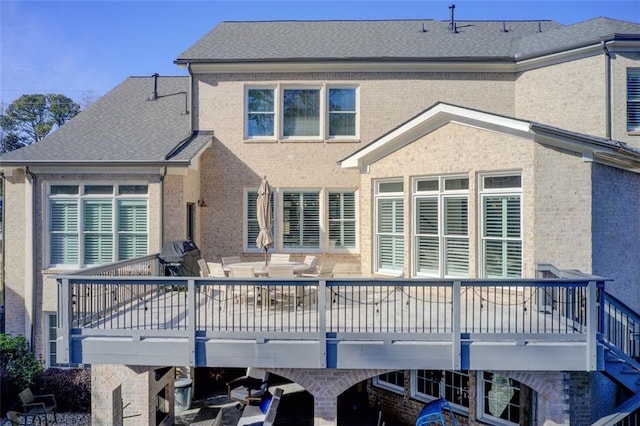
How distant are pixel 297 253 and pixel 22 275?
339 inches

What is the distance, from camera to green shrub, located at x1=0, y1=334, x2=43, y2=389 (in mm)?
12500

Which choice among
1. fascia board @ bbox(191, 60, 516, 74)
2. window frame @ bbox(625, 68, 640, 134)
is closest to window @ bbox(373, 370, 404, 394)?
fascia board @ bbox(191, 60, 516, 74)

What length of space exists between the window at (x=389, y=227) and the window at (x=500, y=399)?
3.46 m

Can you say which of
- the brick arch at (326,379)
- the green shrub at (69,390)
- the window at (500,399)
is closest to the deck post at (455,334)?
the brick arch at (326,379)

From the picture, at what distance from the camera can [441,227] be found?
10602 mm

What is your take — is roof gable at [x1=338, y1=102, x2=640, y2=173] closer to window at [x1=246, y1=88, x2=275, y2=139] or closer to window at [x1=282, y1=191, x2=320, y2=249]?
window at [x1=282, y1=191, x2=320, y2=249]

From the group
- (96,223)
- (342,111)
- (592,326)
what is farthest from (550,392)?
(96,223)

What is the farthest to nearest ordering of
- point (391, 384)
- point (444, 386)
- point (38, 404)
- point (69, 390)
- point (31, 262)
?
point (31, 262)
point (69, 390)
point (391, 384)
point (38, 404)
point (444, 386)

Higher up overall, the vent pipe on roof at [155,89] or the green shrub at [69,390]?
the vent pipe on roof at [155,89]

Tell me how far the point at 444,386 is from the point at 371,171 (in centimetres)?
607

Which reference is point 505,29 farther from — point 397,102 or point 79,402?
point 79,402

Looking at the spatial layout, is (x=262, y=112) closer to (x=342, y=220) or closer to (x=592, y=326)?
A: (x=342, y=220)

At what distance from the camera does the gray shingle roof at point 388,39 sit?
13516 mm

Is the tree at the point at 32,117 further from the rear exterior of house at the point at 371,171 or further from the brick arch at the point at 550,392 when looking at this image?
the brick arch at the point at 550,392
